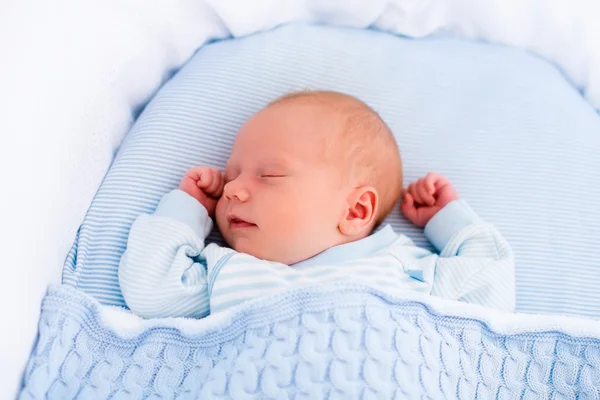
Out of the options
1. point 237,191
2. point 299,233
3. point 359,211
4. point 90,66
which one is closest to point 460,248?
point 359,211

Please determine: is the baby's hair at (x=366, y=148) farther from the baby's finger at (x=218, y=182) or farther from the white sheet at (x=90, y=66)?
the white sheet at (x=90, y=66)

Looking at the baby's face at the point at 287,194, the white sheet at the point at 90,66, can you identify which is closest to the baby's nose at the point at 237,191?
the baby's face at the point at 287,194

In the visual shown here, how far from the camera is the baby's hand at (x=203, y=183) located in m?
1.23

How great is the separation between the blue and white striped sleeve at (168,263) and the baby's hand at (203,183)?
0.08 feet

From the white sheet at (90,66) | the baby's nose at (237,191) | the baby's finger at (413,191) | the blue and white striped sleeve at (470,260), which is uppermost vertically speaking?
the white sheet at (90,66)

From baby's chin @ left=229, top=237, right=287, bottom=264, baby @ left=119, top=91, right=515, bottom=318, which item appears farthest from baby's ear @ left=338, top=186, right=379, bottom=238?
baby's chin @ left=229, top=237, right=287, bottom=264

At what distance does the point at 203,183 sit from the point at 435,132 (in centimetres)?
52

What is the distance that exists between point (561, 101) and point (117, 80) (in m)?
0.97

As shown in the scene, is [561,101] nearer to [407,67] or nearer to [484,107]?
[484,107]

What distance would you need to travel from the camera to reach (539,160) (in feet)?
4.43

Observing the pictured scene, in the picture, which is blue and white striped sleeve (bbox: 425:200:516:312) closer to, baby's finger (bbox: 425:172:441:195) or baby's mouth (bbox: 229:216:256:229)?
baby's finger (bbox: 425:172:441:195)

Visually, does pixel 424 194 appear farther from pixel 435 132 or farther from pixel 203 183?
pixel 203 183

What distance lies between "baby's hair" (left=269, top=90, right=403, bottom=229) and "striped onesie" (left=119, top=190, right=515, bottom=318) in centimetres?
8

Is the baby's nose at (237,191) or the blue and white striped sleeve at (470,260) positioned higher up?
the baby's nose at (237,191)
